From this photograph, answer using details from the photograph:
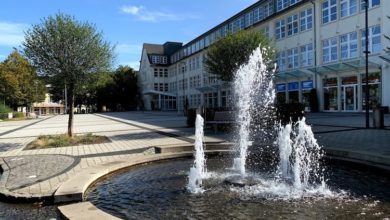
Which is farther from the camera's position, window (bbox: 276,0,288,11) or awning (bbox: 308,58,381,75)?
window (bbox: 276,0,288,11)

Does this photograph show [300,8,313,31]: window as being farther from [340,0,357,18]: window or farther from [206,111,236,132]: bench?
[206,111,236,132]: bench

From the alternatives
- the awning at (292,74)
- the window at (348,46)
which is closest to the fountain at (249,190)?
the window at (348,46)

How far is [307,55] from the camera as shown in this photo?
135 feet

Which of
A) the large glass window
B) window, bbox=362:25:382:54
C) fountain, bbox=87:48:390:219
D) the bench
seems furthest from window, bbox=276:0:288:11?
fountain, bbox=87:48:390:219

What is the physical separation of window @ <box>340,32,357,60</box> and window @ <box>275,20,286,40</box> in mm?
9534

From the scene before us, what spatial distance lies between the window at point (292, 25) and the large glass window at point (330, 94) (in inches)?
278

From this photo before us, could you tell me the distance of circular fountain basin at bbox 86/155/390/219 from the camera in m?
6.00

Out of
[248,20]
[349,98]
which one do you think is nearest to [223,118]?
[349,98]

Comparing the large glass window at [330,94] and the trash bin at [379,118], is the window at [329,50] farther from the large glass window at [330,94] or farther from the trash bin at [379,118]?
the trash bin at [379,118]

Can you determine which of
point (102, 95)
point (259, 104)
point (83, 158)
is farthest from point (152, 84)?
point (83, 158)

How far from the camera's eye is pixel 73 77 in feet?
52.2

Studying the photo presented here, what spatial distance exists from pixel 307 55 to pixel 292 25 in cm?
421

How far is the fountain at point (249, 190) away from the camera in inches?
240

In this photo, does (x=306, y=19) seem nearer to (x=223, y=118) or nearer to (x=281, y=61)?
(x=281, y=61)
